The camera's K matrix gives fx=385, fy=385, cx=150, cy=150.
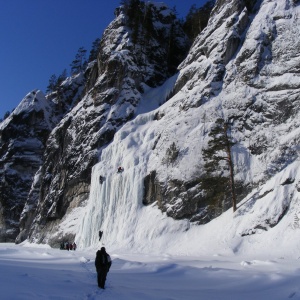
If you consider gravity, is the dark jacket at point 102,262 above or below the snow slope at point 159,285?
above

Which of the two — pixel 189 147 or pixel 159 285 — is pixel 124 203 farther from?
pixel 159 285

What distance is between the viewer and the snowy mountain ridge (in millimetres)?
25484

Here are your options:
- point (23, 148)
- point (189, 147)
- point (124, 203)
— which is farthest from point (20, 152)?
point (189, 147)

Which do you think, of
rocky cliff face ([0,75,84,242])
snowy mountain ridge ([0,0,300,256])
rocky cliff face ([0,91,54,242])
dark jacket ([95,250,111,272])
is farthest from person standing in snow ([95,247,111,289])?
rocky cliff face ([0,91,54,242])

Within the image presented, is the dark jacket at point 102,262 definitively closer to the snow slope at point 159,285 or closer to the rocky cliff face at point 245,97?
the snow slope at point 159,285

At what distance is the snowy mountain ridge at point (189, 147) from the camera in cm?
2548

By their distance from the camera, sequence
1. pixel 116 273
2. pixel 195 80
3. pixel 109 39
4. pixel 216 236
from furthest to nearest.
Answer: pixel 109 39, pixel 195 80, pixel 216 236, pixel 116 273

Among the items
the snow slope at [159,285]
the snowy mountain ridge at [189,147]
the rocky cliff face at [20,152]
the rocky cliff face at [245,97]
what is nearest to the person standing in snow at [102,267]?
the snow slope at [159,285]

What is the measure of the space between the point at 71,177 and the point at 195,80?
1705 cm

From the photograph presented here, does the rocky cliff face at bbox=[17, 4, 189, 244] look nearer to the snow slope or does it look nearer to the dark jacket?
the snow slope

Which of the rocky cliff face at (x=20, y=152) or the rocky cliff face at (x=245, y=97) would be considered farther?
the rocky cliff face at (x=20, y=152)

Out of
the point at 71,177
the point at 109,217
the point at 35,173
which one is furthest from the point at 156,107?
the point at 35,173

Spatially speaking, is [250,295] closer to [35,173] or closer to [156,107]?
[156,107]

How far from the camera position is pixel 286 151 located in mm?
26109
